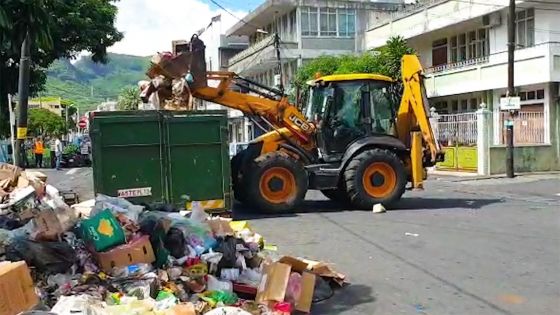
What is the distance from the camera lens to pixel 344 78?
13328 millimetres

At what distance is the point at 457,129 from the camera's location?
23.9 metres

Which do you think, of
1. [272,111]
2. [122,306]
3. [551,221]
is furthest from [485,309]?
[272,111]

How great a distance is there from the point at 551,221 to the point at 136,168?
692 centimetres

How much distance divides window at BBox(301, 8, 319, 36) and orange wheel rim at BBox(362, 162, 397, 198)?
2485 cm

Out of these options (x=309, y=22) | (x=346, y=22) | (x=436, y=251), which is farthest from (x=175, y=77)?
(x=346, y=22)

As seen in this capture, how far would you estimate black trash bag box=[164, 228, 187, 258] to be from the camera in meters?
6.70

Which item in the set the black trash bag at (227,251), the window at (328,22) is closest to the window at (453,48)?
the window at (328,22)

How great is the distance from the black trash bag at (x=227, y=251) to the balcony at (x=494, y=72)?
19.1 m

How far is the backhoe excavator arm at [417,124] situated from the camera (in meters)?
13.3

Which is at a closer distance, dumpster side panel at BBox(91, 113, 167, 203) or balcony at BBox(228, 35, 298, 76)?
dumpster side panel at BBox(91, 113, 167, 203)

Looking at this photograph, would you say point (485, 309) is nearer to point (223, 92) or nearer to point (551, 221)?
point (551, 221)

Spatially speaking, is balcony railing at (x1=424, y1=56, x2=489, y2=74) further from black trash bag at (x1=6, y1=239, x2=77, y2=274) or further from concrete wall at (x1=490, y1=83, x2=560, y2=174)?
black trash bag at (x1=6, y1=239, x2=77, y2=274)

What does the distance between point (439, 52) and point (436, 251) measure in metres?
24.9

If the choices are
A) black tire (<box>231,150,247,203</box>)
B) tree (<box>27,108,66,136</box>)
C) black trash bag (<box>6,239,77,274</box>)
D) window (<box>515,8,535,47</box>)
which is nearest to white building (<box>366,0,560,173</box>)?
window (<box>515,8,535,47</box>)
